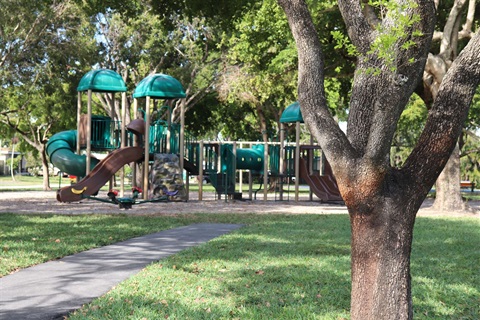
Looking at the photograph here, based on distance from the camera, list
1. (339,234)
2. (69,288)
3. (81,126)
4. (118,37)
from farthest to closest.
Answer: (118,37) → (81,126) → (339,234) → (69,288)

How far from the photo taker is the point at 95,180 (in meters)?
21.7

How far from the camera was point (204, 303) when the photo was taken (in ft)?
20.4

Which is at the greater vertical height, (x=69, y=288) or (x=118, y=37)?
(x=118, y=37)

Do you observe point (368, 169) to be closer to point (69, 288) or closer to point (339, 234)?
point (69, 288)

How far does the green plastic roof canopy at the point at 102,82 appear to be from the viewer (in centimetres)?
2408

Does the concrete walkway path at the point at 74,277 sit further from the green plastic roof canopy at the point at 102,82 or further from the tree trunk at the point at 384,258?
the green plastic roof canopy at the point at 102,82

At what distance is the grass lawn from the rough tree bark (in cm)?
108

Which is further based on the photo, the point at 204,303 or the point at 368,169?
the point at 204,303

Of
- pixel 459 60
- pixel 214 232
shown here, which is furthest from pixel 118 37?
pixel 459 60

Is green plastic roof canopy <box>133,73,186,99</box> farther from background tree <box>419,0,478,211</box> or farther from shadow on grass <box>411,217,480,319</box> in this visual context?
shadow on grass <box>411,217,480,319</box>

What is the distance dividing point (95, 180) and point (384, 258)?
1781 centimetres

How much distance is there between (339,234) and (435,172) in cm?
807

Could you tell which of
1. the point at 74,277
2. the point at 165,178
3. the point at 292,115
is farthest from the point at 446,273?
the point at 292,115

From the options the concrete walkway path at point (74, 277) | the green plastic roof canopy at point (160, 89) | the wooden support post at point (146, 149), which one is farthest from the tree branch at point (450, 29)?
the concrete walkway path at point (74, 277)
